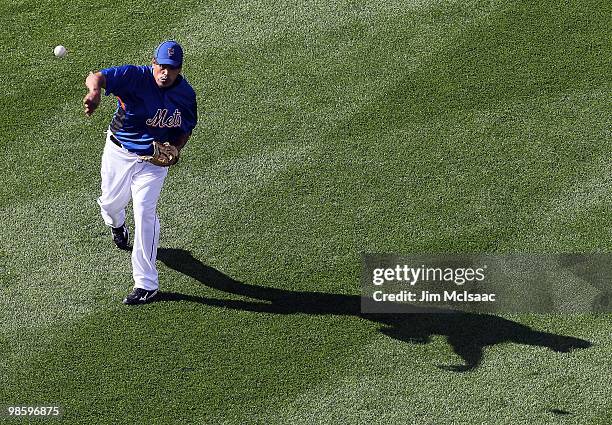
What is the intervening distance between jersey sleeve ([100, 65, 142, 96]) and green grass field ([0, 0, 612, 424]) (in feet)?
5.64

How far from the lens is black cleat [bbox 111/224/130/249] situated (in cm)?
928

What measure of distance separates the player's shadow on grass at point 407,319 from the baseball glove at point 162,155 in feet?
3.78

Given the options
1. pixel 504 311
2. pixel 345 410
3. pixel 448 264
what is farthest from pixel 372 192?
pixel 345 410

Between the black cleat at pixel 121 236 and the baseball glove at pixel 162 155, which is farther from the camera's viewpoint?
the black cleat at pixel 121 236

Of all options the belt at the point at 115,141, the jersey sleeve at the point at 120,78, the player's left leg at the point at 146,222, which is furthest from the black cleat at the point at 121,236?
the jersey sleeve at the point at 120,78

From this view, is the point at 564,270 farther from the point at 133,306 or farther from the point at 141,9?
the point at 141,9

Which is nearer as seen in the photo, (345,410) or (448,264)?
(345,410)

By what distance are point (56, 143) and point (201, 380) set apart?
303 cm

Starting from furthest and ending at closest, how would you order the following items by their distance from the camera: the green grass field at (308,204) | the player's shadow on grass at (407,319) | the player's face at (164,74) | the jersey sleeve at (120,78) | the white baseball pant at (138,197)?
the player's shadow on grass at (407,319) → the white baseball pant at (138,197) → the green grass field at (308,204) → the player's face at (164,74) → the jersey sleeve at (120,78)

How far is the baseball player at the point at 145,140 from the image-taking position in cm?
827

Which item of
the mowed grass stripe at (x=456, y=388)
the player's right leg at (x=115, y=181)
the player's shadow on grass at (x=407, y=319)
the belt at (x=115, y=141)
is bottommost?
the mowed grass stripe at (x=456, y=388)

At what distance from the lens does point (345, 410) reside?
27.4 feet

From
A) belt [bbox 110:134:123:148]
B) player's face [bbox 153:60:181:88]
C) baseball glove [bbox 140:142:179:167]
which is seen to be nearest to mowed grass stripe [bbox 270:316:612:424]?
baseball glove [bbox 140:142:179:167]

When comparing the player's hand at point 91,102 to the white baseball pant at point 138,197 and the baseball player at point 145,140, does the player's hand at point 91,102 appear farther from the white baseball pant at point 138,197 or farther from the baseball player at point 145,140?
the white baseball pant at point 138,197
